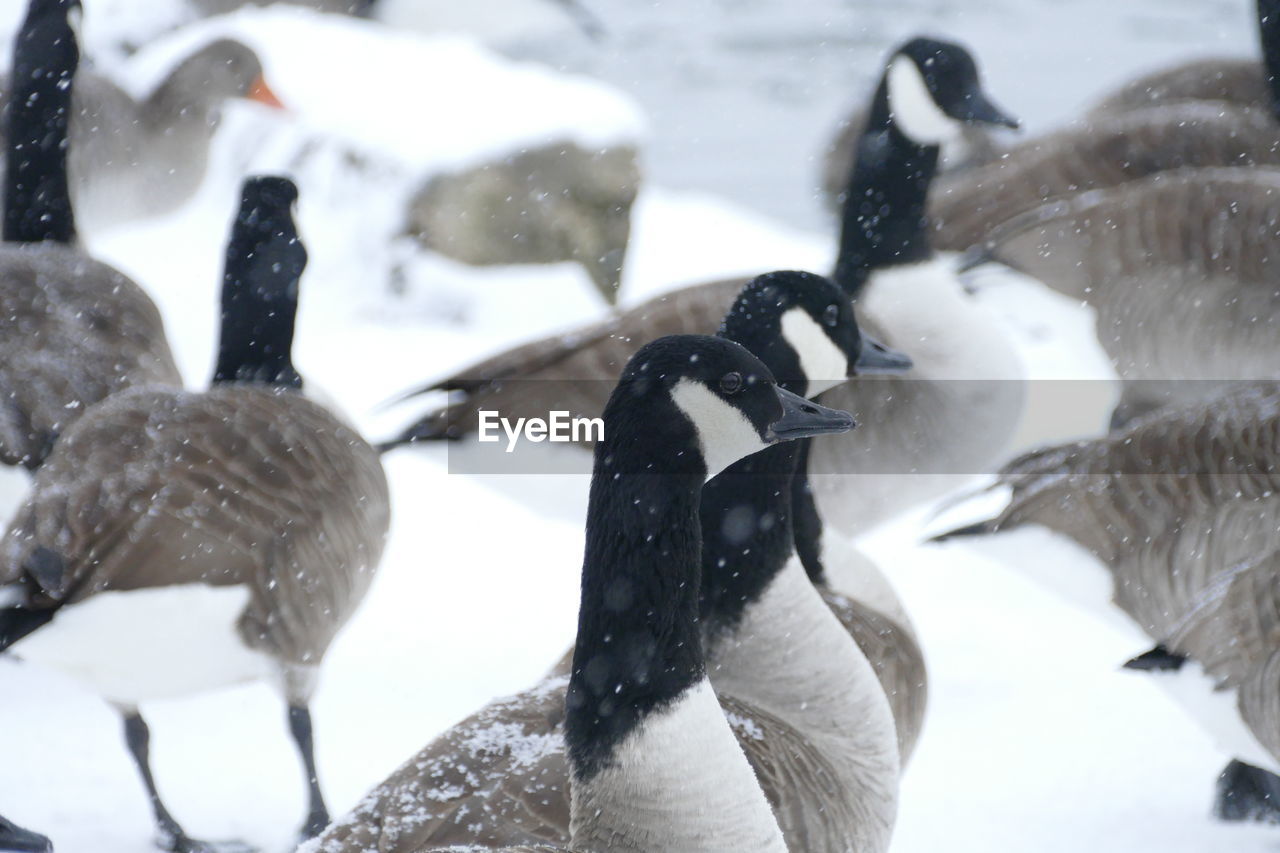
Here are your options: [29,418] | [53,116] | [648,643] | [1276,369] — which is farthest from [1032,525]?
[53,116]

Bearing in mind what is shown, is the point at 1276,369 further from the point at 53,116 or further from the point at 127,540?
the point at 53,116

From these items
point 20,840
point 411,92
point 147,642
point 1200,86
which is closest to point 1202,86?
point 1200,86

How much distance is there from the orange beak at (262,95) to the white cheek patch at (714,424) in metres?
5.06

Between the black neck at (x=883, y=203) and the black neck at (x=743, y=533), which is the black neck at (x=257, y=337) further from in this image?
the black neck at (x=883, y=203)

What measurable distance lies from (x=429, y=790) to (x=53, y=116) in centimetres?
335

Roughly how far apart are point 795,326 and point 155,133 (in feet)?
15.7

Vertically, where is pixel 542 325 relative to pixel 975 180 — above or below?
below

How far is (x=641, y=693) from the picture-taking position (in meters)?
1.84

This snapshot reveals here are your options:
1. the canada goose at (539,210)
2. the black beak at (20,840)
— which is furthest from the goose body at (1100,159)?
the black beak at (20,840)

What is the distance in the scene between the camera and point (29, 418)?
10.6 ft

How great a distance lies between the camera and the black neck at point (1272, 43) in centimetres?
560

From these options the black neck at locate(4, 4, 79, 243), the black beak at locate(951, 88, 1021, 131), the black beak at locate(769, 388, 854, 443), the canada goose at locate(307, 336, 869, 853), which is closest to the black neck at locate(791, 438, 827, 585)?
the black beak at locate(769, 388, 854, 443)

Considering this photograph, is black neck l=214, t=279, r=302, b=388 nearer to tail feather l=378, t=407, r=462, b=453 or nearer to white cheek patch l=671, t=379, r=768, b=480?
tail feather l=378, t=407, r=462, b=453

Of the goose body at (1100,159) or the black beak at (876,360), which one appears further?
the goose body at (1100,159)
